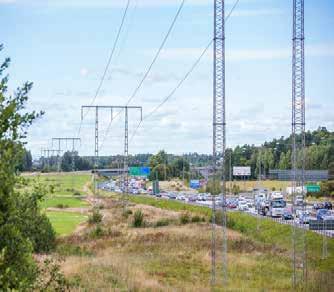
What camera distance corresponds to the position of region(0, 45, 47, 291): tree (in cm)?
839

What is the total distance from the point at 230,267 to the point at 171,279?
7.40 metres

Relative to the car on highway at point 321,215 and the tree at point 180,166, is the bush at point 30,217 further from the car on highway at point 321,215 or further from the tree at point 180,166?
the tree at point 180,166

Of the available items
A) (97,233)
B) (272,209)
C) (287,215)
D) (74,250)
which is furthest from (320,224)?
(272,209)

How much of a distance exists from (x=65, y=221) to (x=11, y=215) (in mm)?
75907

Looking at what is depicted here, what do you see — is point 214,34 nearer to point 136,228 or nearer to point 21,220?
point 21,220

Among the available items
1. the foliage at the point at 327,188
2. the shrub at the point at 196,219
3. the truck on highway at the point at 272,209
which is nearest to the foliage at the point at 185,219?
the shrub at the point at 196,219

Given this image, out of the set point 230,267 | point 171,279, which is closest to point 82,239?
point 230,267

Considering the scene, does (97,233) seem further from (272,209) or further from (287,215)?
(272,209)

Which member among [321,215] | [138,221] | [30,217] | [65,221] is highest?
[30,217]

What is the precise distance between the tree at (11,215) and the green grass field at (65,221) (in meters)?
55.8

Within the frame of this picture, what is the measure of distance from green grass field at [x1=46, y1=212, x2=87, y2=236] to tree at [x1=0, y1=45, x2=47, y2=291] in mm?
55783

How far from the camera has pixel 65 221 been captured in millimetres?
83500

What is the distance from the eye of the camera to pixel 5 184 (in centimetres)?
846

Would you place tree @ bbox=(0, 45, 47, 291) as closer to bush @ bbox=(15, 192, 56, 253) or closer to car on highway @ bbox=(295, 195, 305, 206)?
bush @ bbox=(15, 192, 56, 253)
